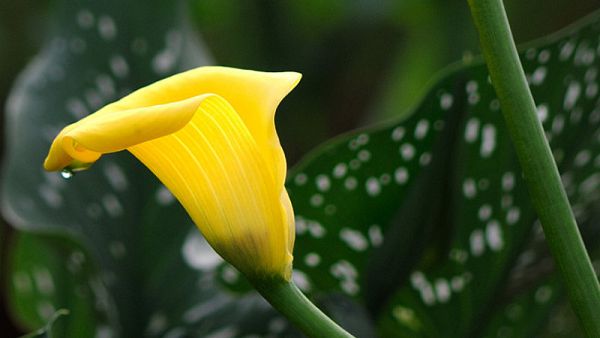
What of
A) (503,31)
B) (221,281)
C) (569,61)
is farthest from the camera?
(221,281)

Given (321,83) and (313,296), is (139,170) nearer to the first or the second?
(313,296)

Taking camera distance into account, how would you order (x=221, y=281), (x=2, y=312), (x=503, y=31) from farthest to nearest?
(x=2, y=312)
(x=221, y=281)
(x=503, y=31)

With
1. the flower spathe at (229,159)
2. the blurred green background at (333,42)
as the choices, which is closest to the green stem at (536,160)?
the flower spathe at (229,159)

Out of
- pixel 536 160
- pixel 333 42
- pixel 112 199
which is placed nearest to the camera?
pixel 536 160

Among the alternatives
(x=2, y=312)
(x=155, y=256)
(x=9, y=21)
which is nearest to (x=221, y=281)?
(x=155, y=256)

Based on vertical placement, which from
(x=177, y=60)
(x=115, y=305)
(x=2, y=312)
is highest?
(x=177, y=60)

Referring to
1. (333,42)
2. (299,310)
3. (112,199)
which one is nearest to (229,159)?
(299,310)

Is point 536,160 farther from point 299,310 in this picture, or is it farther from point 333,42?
point 333,42

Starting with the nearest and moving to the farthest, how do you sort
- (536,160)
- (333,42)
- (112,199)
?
(536,160)
(112,199)
(333,42)
